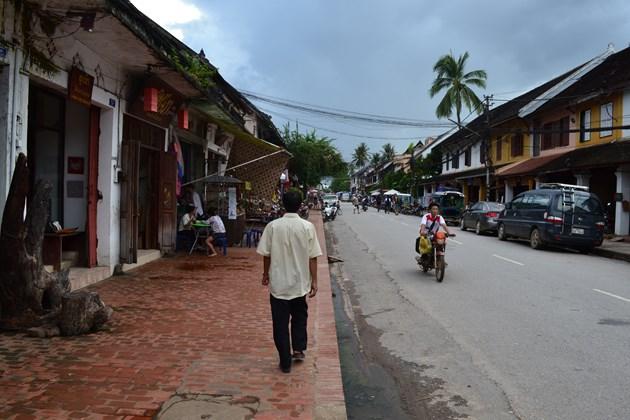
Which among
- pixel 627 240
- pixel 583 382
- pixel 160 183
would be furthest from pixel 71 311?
pixel 627 240

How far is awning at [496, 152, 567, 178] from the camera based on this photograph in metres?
24.5

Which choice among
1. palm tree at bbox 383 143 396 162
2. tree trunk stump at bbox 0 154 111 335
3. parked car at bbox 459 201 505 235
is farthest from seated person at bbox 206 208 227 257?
palm tree at bbox 383 143 396 162

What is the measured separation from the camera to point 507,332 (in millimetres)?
6453

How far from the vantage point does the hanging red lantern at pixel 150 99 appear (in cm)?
934

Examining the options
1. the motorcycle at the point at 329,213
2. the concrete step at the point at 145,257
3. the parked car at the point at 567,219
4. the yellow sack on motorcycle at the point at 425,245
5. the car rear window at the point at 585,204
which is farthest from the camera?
the motorcycle at the point at 329,213

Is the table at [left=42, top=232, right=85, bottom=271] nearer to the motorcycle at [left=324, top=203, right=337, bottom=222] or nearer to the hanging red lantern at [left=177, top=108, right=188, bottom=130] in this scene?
the hanging red lantern at [left=177, top=108, right=188, bottom=130]

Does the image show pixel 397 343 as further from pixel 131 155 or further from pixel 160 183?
pixel 160 183

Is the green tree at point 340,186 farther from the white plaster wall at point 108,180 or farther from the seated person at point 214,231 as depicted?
the white plaster wall at point 108,180

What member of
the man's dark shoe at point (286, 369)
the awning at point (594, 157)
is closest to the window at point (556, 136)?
the awning at point (594, 157)

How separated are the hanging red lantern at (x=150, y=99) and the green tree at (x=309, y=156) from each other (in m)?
25.9

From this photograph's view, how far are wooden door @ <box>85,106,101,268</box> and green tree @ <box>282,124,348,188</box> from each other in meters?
26.8

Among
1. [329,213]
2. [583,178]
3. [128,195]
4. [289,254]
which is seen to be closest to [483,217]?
[583,178]

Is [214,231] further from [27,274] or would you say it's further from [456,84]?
[456,84]

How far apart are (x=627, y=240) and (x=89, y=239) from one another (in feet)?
57.2
